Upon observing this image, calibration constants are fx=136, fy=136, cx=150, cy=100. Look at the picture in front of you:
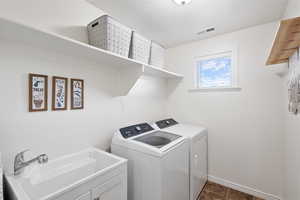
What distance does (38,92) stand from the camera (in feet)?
3.84

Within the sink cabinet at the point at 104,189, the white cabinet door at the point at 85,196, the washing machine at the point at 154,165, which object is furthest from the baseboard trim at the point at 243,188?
the white cabinet door at the point at 85,196

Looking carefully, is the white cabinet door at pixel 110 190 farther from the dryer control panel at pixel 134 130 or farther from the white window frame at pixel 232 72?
the white window frame at pixel 232 72

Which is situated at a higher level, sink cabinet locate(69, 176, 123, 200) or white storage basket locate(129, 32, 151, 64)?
white storage basket locate(129, 32, 151, 64)

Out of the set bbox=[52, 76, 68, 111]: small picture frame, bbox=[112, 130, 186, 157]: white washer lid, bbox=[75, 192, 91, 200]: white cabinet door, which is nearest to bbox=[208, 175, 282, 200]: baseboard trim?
bbox=[112, 130, 186, 157]: white washer lid

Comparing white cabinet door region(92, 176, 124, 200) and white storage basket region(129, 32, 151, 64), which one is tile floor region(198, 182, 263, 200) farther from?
white storage basket region(129, 32, 151, 64)

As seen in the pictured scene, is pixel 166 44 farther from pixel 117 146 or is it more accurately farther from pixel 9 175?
pixel 9 175

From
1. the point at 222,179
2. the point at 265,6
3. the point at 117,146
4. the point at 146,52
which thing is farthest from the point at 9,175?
the point at 265,6

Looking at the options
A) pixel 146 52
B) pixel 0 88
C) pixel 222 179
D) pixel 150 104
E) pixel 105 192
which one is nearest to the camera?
pixel 0 88

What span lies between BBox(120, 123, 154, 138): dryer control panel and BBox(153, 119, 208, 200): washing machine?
0.68 ft

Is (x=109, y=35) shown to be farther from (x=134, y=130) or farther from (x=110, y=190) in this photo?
(x=110, y=190)

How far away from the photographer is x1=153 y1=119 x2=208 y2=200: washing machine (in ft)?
5.86

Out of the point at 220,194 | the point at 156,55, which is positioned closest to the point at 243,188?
the point at 220,194

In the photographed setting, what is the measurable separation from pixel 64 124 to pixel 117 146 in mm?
615

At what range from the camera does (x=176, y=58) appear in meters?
2.73
